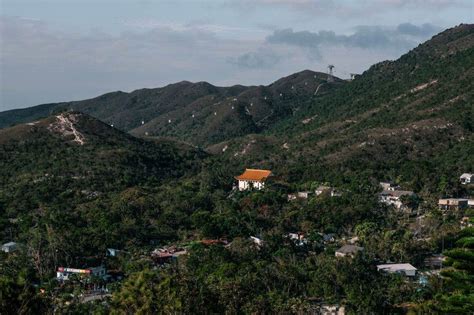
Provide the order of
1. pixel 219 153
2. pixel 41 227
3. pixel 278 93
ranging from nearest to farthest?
pixel 41 227 < pixel 219 153 < pixel 278 93

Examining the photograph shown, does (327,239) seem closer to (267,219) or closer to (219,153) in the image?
(267,219)

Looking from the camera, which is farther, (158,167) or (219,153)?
(219,153)

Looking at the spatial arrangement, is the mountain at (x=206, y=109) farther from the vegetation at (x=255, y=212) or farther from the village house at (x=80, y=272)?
the village house at (x=80, y=272)

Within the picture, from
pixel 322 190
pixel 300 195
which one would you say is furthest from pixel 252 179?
pixel 322 190

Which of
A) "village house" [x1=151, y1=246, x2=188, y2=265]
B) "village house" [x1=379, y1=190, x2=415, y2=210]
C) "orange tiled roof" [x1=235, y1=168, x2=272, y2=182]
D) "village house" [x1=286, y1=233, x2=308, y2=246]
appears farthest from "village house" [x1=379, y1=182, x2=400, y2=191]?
"village house" [x1=151, y1=246, x2=188, y2=265]

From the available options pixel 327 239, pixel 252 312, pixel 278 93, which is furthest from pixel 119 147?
pixel 278 93

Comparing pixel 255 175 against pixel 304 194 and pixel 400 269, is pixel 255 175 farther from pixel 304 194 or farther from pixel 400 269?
pixel 400 269

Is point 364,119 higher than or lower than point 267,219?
higher
